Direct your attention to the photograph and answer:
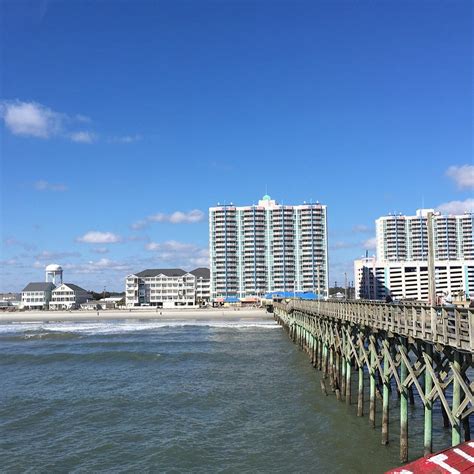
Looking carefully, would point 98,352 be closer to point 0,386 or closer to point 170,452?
point 0,386

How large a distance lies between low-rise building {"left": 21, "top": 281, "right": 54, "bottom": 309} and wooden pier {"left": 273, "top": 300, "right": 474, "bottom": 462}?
16769cm

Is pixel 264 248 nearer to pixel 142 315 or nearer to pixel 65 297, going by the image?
pixel 142 315

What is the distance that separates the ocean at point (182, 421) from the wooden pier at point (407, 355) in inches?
63.5

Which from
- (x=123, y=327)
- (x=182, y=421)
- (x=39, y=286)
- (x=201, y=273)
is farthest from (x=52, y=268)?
(x=182, y=421)

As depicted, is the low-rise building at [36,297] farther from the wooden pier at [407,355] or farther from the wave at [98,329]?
the wooden pier at [407,355]

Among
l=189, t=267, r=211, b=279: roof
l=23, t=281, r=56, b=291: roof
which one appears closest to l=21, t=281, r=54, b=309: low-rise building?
l=23, t=281, r=56, b=291: roof

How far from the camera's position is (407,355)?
1819 centimetres

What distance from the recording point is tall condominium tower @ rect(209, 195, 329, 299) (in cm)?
17088

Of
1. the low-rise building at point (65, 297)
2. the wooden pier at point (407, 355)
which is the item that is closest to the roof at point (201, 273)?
the low-rise building at point (65, 297)

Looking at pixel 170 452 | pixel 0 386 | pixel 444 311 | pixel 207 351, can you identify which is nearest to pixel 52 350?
pixel 207 351

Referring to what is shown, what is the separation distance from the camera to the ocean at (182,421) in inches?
709

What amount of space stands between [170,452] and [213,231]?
156 m

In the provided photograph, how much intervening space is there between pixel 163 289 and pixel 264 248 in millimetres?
39044

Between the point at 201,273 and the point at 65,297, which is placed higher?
the point at 201,273
